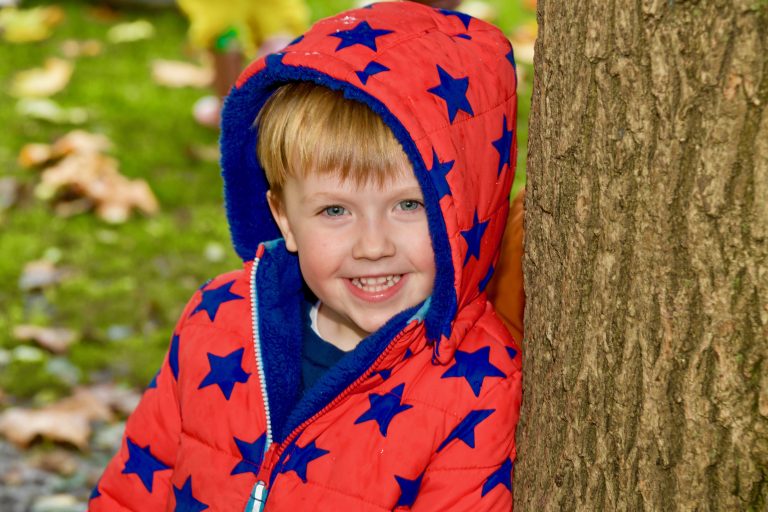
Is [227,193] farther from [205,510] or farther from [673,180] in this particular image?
[673,180]

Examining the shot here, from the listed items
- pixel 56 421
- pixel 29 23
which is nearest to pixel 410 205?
pixel 56 421

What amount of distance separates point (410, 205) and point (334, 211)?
0.15 meters

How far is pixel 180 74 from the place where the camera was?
228 inches

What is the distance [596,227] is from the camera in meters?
1.47

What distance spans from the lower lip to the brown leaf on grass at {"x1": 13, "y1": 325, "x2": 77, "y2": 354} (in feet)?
6.65

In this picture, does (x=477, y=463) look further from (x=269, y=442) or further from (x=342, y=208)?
(x=342, y=208)

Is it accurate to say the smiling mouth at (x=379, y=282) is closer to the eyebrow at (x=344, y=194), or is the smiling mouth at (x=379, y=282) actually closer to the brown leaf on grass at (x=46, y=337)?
the eyebrow at (x=344, y=194)

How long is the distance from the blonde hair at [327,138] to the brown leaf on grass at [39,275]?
2.35m

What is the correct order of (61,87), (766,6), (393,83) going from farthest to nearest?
(61,87)
(393,83)
(766,6)

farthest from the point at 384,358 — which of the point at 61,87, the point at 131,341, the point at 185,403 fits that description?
the point at 61,87

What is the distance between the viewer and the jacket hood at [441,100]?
1.75 metres

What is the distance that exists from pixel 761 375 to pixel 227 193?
3.82 feet

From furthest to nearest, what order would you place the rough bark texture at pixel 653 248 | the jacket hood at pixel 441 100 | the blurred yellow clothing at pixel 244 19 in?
1. the blurred yellow clothing at pixel 244 19
2. the jacket hood at pixel 441 100
3. the rough bark texture at pixel 653 248

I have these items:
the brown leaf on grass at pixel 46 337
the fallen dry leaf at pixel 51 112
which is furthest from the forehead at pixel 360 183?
the fallen dry leaf at pixel 51 112
